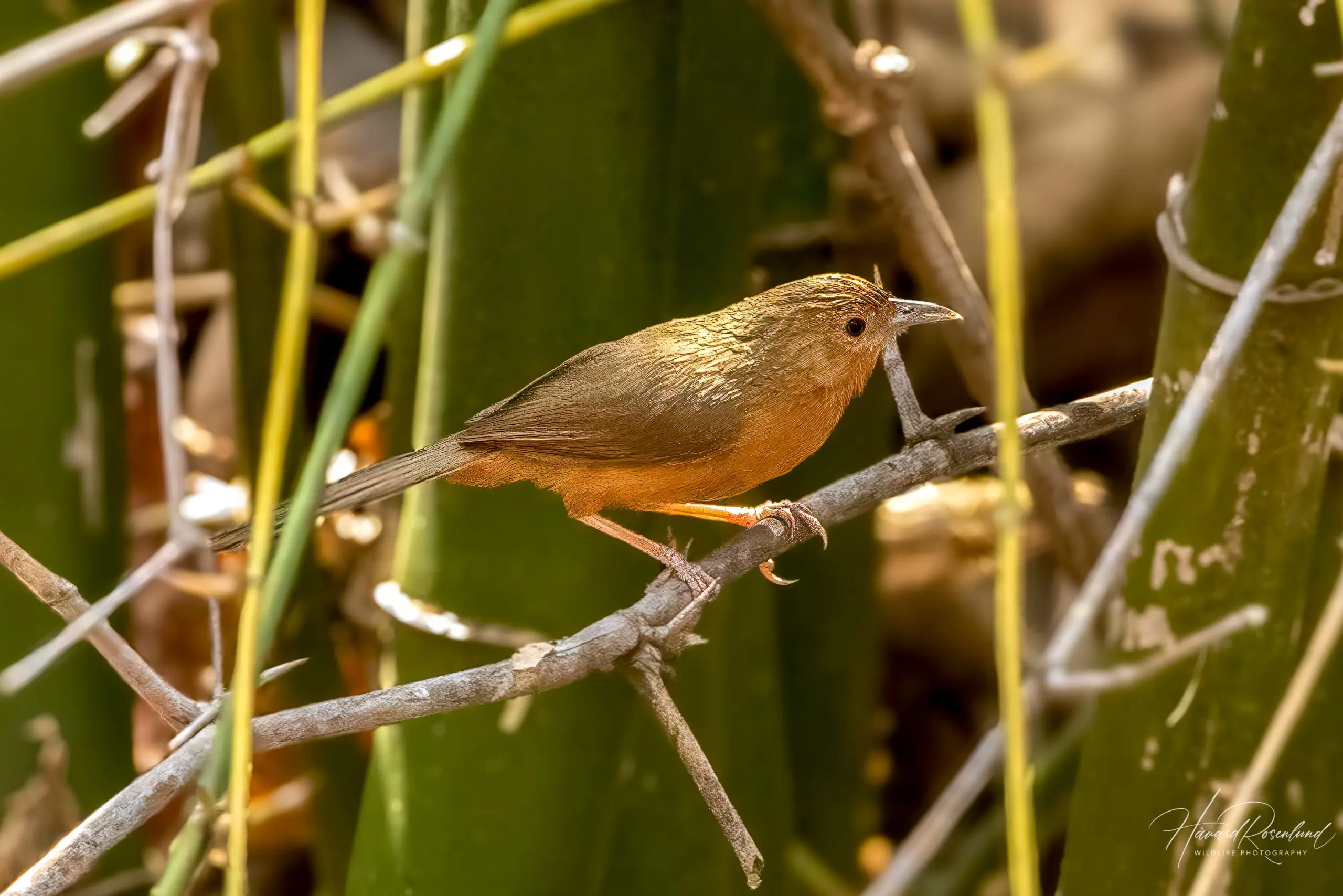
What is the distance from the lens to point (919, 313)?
1.53 meters

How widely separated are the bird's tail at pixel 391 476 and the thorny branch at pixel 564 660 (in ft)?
0.63

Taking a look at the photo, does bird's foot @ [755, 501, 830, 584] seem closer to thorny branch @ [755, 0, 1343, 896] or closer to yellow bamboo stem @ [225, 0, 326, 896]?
thorny branch @ [755, 0, 1343, 896]

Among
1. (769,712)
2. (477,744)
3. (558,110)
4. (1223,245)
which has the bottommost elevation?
(769,712)

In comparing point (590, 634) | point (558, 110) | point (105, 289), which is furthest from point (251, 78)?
point (590, 634)

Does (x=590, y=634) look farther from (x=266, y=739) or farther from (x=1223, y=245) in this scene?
(x=1223, y=245)

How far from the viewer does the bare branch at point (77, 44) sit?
2.94ft

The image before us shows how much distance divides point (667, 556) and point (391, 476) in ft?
1.17

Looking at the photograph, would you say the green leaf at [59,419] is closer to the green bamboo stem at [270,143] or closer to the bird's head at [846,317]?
the green bamboo stem at [270,143]

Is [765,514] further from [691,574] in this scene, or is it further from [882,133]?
[882,133]

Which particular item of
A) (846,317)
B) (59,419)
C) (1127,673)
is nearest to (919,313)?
(846,317)

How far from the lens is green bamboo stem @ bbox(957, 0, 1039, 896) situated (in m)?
0.87

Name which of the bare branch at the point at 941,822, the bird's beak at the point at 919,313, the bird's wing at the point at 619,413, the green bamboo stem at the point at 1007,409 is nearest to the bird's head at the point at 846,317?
the bird's beak at the point at 919,313

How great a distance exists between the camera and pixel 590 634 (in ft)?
4.62

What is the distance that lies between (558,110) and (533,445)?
0.42m
